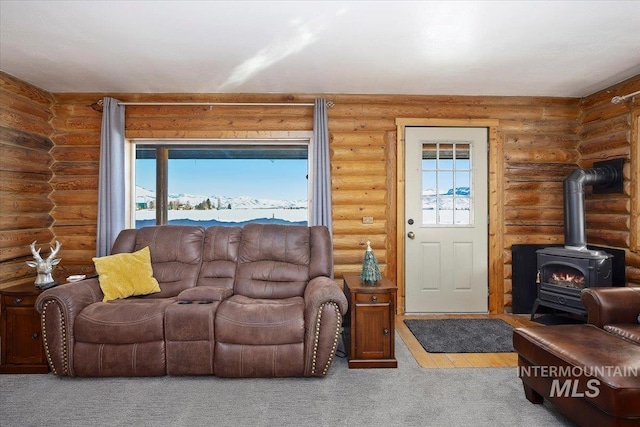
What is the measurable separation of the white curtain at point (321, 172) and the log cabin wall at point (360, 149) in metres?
0.18

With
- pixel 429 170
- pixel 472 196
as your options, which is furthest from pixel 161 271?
pixel 472 196

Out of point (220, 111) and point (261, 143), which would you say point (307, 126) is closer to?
point (261, 143)

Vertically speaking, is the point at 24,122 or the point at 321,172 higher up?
the point at 24,122


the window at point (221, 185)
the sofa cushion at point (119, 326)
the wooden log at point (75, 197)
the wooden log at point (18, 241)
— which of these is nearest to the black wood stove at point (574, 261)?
the window at point (221, 185)

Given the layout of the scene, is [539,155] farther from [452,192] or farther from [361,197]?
[361,197]

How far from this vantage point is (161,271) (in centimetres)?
332

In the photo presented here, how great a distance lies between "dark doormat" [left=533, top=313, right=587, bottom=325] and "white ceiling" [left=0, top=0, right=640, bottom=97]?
8.25 feet

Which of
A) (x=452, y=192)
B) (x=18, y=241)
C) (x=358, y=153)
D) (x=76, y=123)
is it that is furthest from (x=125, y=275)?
(x=452, y=192)

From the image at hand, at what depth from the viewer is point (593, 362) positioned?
186 centimetres

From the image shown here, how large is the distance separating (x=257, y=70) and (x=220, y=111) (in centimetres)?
88

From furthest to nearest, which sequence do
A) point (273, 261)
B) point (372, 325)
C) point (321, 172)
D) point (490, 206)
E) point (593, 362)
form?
point (490, 206), point (321, 172), point (273, 261), point (372, 325), point (593, 362)

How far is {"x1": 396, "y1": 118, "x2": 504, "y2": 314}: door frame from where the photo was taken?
14.1ft

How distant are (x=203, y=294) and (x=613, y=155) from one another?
14.4ft

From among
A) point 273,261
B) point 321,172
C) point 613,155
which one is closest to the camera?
point 273,261
